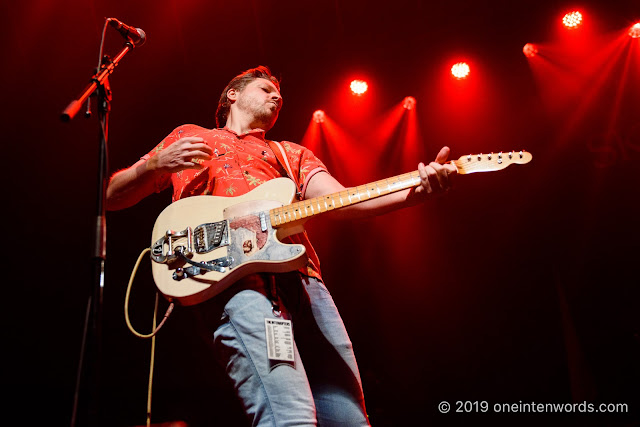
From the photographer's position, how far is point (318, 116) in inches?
246

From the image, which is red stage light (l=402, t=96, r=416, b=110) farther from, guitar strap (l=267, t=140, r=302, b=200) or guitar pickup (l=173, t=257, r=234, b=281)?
guitar pickup (l=173, t=257, r=234, b=281)

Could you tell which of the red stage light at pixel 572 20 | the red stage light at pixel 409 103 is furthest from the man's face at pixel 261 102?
the red stage light at pixel 572 20

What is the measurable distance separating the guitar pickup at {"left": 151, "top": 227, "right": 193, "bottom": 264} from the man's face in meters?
1.14

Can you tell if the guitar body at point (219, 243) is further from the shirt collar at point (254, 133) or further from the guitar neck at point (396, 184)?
the shirt collar at point (254, 133)

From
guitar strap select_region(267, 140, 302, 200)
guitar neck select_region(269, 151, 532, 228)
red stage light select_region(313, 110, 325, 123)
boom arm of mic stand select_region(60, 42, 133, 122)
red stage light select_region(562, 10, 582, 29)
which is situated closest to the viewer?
boom arm of mic stand select_region(60, 42, 133, 122)

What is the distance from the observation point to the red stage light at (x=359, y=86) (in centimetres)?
608

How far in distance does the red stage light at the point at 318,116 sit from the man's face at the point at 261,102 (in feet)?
9.96

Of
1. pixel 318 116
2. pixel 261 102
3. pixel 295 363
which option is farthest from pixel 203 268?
pixel 318 116

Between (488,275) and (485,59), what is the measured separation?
2767 millimetres

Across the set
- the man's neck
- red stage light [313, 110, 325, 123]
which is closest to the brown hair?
the man's neck

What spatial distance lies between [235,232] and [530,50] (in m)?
5.16

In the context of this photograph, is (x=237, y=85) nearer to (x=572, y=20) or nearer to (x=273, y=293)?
(x=273, y=293)

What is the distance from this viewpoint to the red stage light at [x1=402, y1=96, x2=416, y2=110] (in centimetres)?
607

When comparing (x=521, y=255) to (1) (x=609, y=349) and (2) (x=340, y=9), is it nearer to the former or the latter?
(1) (x=609, y=349)
